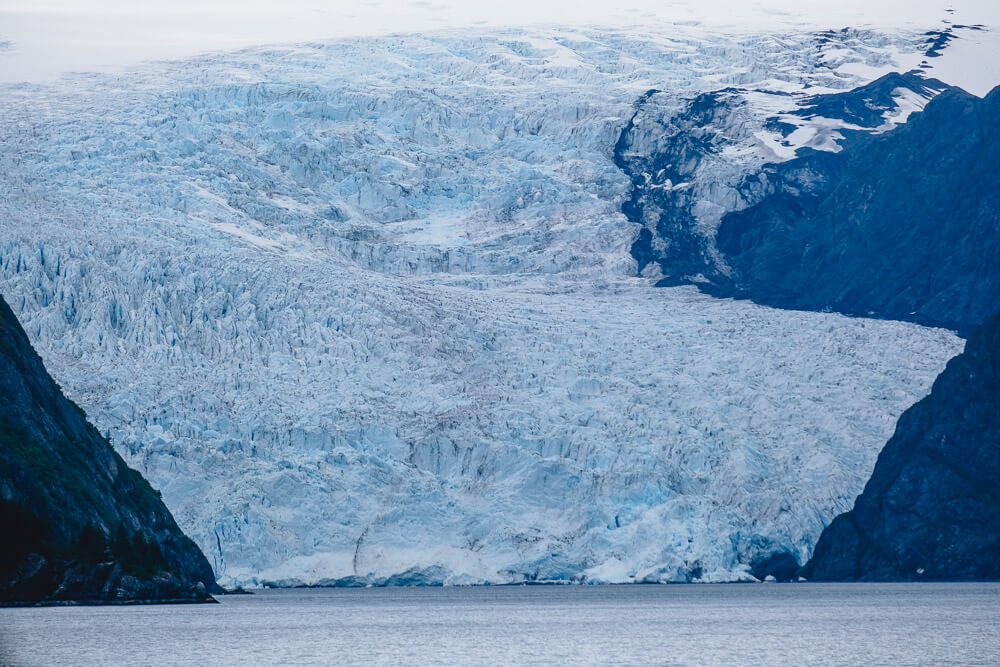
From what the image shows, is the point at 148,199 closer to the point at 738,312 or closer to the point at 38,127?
the point at 38,127

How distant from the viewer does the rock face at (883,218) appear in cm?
9406

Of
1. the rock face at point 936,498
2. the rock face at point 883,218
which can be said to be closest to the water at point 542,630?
the rock face at point 936,498

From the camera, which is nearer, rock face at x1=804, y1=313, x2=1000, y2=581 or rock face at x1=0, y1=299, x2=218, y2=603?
rock face at x1=0, y1=299, x2=218, y2=603

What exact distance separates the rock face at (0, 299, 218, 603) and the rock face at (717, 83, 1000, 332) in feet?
153

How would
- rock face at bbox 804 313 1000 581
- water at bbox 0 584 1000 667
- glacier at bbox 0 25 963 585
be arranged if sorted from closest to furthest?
water at bbox 0 584 1000 667, glacier at bbox 0 25 963 585, rock face at bbox 804 313 1000 581

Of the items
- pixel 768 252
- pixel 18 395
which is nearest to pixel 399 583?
pixel 18 395

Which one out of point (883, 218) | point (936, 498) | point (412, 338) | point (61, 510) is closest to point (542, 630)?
point (61, 510)

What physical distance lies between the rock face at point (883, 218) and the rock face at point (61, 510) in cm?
4657

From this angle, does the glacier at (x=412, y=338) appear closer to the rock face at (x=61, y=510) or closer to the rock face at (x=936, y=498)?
the rock face at (x=936, y=498)

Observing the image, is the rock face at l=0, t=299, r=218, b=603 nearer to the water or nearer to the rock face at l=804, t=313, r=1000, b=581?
the water

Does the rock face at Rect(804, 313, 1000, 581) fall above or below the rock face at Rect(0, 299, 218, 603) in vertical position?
below

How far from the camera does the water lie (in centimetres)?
3903

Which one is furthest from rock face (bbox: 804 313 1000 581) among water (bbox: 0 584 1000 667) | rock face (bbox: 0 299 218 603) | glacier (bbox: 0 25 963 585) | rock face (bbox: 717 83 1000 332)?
rock face (bbox: 0 299 218 603)

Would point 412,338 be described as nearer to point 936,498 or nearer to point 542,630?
point 936,498
